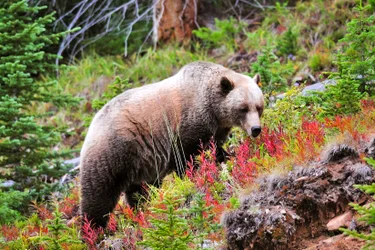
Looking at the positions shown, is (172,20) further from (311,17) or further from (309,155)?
(309,155)

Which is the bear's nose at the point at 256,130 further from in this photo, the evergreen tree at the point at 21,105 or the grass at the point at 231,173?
the evergreen tree at the point at 21,105

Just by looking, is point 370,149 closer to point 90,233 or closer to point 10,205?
point 90,233

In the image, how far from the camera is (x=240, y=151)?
20.2 feet

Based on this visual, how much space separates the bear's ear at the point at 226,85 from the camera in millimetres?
6764

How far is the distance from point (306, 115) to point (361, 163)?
195cm

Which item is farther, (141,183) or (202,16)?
(202,16)

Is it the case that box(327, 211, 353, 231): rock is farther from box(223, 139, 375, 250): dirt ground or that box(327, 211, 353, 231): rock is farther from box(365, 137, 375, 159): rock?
box(365, 137, 375, 159): rock

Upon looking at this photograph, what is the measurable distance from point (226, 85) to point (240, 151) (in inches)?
39.1

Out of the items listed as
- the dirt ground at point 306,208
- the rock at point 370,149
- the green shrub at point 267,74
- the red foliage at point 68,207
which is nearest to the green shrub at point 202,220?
the dirt ground at point 306,208

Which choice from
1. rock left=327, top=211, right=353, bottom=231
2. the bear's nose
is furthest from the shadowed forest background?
the bear's nose

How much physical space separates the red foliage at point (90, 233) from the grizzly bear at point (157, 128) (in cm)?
13

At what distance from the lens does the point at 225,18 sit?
45.5 ft

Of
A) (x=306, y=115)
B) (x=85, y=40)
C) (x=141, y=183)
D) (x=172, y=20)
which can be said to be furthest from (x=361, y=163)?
(x=85, y=40)

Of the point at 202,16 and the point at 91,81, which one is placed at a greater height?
the point at 202,16
